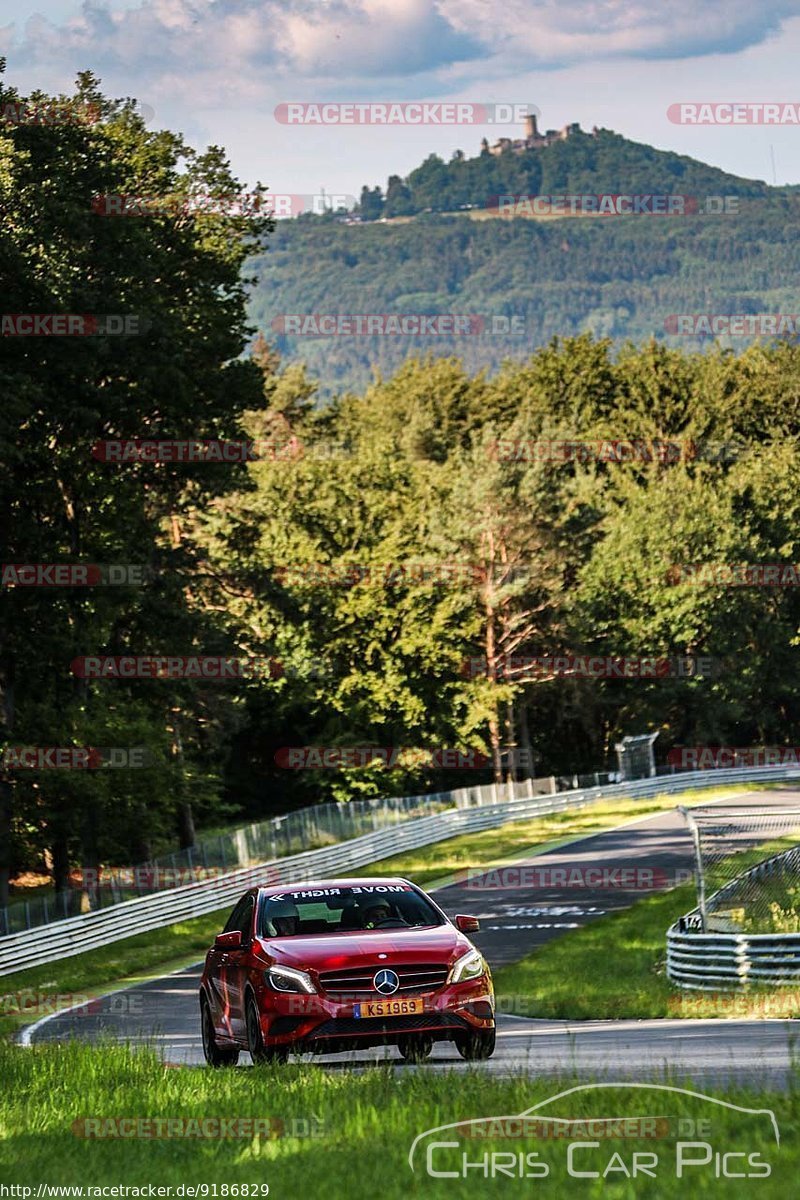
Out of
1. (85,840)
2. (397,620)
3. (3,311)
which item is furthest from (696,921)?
(397,620)

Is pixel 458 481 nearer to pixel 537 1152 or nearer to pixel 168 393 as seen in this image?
pixel 168 393

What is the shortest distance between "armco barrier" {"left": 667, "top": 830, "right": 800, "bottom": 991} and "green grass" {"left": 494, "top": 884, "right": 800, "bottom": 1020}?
0.26 m

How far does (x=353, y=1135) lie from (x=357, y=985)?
4068 millimetres

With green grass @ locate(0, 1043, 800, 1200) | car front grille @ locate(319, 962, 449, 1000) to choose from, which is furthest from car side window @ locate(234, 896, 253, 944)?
green grass @ locate(0, 1043, 800, 1200)

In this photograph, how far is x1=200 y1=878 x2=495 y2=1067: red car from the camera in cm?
1223

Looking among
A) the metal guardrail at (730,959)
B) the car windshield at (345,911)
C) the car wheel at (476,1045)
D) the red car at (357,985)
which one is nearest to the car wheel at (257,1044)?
the red car at (357,985)

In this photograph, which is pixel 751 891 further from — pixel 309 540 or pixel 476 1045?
pixel 309 540

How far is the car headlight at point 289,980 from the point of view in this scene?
487 inches

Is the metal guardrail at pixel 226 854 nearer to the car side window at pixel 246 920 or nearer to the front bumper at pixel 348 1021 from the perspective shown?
the car side window at pixel 246 920

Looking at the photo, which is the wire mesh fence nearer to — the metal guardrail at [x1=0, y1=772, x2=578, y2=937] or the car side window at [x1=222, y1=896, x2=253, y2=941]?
the car side window at [x1=222, y1=896, x2=253, y2=941]

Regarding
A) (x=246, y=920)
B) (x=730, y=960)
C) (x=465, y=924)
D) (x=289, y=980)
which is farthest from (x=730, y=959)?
(x=289, y=980)

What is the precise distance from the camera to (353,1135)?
821cm

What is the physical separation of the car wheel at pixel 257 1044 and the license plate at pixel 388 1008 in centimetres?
66

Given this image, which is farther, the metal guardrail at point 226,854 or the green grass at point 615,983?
the metal guardrail at point 226,854
